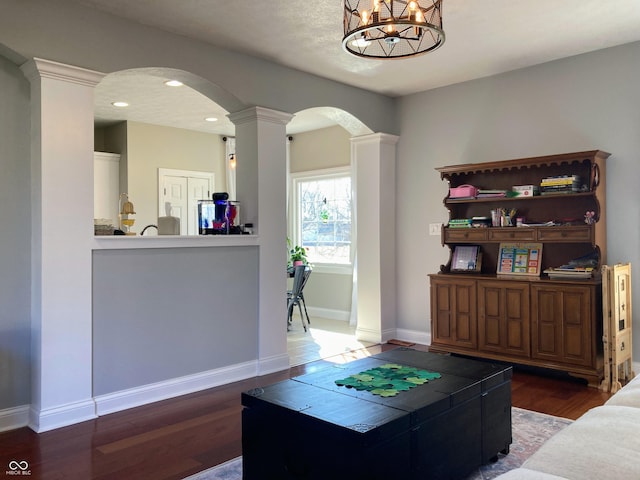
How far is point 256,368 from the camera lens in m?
4.30

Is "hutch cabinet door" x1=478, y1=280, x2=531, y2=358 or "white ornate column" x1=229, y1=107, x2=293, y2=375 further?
"white ornate column" x1=229, y1=107, x2=293, y2=375

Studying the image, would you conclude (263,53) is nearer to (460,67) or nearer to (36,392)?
(460,67)

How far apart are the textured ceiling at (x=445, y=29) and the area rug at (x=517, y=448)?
2.66 metres

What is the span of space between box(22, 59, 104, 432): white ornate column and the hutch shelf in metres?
3.01

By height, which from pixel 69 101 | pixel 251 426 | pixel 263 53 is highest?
pixel 263 53

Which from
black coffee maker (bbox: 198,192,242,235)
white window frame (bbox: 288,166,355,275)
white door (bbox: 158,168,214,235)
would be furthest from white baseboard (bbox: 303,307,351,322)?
black coffee maker (bbox: 198,192,242,235)

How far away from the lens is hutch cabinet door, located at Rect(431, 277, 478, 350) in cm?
450

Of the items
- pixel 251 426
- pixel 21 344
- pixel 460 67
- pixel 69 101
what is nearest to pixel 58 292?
pixel 21 344

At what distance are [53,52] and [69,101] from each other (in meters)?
0.30

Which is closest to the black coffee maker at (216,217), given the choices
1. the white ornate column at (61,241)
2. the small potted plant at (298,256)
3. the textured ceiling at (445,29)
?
the white ornate column at (61,241)

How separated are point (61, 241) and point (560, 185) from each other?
3.68 meters

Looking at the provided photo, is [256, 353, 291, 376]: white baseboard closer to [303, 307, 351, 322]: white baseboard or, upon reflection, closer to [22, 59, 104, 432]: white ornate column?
[22, 59, 104, 432]: white ornate column

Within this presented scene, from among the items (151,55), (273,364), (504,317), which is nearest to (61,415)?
(273,364)

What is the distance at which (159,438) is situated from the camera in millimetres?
2986
